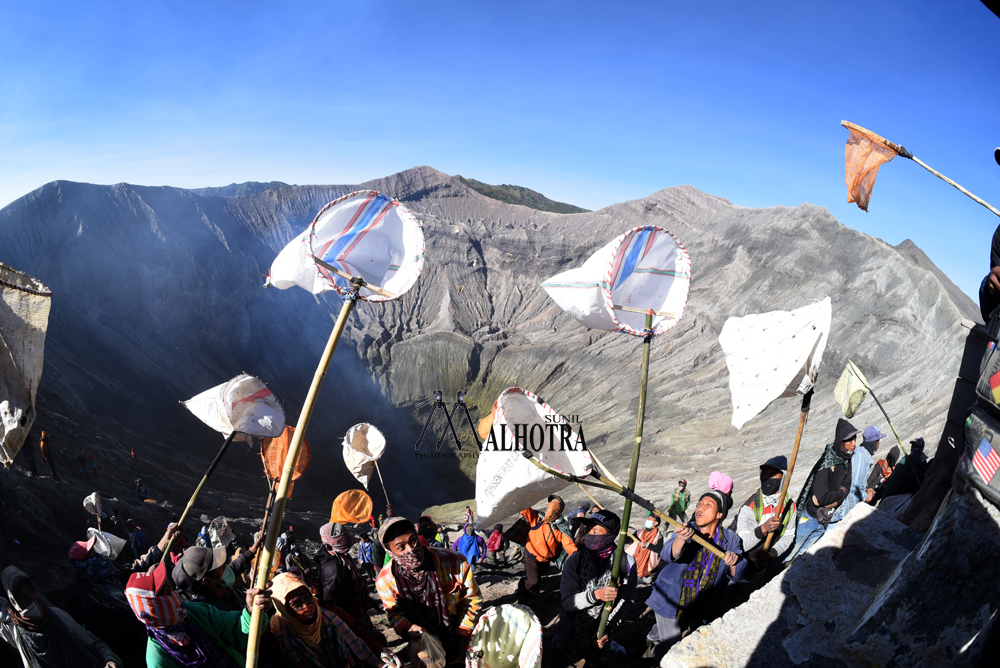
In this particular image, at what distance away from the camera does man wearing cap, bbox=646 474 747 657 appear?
4383 mm

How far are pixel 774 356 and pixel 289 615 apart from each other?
12.2 feet

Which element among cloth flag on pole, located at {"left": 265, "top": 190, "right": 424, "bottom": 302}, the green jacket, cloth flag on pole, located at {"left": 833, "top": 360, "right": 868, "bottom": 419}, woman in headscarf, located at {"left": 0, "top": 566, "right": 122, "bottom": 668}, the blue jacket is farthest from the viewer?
cloth flag on pole, located at {"left": 833, "top": 360, "right": 868, "bottom": 419}

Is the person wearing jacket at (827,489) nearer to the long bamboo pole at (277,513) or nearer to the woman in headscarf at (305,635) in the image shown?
the woman in headscarf at (305,635)

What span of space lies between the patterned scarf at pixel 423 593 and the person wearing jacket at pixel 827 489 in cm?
418

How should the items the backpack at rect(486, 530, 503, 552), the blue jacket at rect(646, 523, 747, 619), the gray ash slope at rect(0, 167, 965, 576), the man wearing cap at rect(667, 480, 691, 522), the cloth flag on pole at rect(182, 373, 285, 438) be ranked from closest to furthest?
the blue jacket at rect(646, 523, 747, 619), the cloth flag on pole at rect(182, 373, 285, 438), the backpack at rect(486, 530, 503, 552), the man wearing cap at rect(667, 480, 691, 522), the gray ash slope at rect(0, 167, 965, 576)

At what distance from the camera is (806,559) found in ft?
13.5

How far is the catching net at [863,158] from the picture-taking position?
4.43 meters

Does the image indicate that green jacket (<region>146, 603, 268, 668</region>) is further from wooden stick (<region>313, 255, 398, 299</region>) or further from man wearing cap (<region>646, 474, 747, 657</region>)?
man wearing cap (<region>646, 474, 747, 657</region>)

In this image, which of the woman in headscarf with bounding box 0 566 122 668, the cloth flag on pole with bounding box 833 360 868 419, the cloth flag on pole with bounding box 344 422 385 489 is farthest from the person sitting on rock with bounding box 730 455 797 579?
the woman in headscarf with bounding box 0 566 122 668


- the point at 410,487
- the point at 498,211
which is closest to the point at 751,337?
the point at 410,487

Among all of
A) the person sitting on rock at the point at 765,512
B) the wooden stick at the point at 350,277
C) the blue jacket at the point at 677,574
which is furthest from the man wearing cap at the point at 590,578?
the wooden stick at the point at 350,277

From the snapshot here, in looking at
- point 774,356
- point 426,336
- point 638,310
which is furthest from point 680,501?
point 426,336

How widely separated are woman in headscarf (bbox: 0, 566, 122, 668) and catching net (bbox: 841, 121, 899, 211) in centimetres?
682

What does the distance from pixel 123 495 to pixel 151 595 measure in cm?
1395
